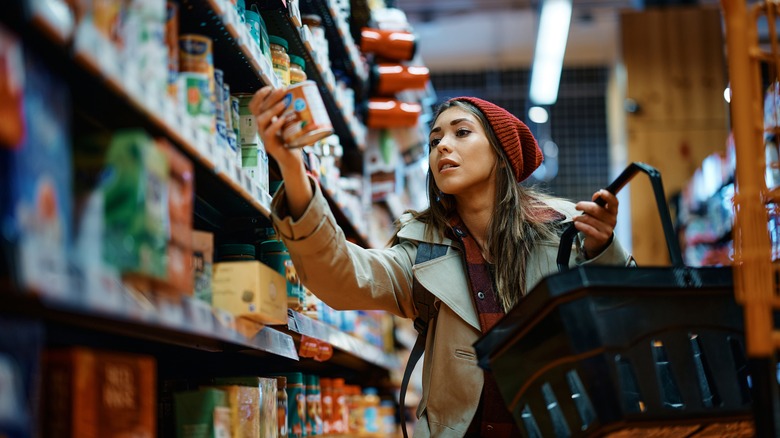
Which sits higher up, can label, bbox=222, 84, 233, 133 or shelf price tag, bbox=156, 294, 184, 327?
can label, bbox=222, 84, 233, 133

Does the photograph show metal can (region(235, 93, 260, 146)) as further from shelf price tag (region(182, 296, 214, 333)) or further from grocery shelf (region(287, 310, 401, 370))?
shelf price tag (region(182, 296, 214, 333))

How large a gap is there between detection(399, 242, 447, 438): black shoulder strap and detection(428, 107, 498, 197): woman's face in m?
0.23

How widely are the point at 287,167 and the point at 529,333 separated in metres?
0.72

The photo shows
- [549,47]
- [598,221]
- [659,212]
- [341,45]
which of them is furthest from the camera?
[549,47]

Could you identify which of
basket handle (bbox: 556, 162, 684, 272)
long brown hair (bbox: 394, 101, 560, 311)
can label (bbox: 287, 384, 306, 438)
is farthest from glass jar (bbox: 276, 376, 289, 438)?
basket handle (bbox: 556, 162, 684, 272)

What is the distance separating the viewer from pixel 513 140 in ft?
10.3

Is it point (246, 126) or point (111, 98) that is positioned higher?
point (246, 126)

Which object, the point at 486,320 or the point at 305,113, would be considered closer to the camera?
the point at 305,113

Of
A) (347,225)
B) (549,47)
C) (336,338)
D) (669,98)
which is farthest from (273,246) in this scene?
(669,98)

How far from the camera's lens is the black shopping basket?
6.02 feet

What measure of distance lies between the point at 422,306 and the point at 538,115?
27.1 feet

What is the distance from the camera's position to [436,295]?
2.71 metres

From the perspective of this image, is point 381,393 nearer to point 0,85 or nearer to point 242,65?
point 242,65

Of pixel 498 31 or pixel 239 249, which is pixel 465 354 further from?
pixel 498 31
